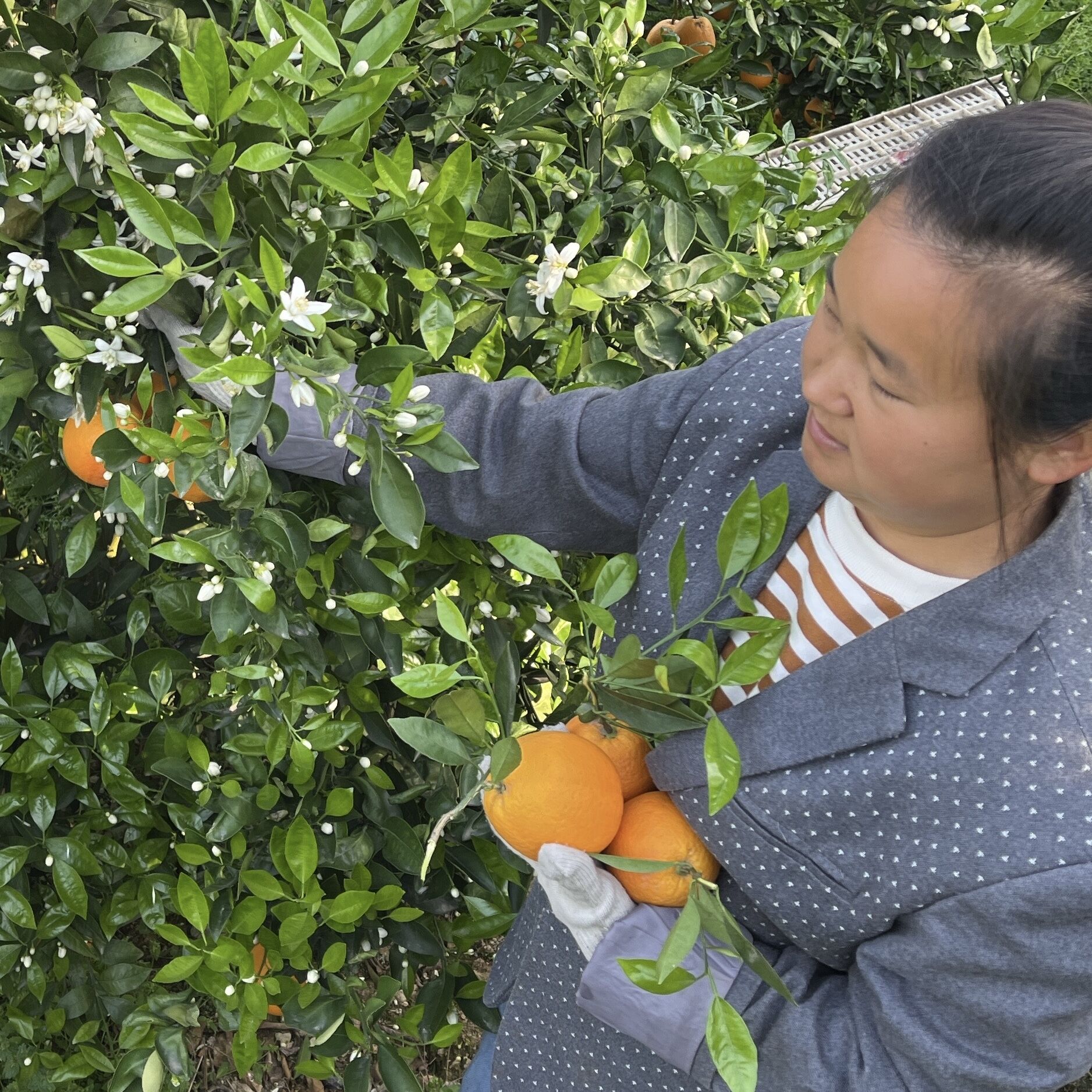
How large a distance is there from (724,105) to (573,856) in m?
1.06

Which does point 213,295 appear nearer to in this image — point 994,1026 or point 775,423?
point 775,423

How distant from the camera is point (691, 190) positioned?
1.10m

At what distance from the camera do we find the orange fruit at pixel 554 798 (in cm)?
85

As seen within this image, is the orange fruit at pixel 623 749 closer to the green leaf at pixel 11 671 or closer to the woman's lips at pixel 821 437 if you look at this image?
the woman's lips at pixel 821 437

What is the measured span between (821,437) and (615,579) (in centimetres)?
18

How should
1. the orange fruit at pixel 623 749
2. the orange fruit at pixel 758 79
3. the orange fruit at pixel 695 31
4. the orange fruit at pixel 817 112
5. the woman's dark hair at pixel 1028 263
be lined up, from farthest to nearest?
the orange fruit at pixel 817 112, the orange fruit at pixel 758 79, the orange fruit at pixel 695 31, the orange fruit at pixel 623 749, the woman's dark hair at pixel 1028 263

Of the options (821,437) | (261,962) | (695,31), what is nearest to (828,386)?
(821,437)

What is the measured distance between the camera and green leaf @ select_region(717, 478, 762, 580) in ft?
2.65

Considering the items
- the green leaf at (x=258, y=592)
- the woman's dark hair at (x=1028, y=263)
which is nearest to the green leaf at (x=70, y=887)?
the green leaf at (x=258, y=592)

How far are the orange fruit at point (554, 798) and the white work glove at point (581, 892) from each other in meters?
0.01

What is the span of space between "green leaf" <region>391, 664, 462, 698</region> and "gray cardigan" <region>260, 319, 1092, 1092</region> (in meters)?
0.22

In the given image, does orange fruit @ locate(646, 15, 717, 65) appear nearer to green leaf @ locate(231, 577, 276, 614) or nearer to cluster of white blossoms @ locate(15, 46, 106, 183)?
cluster of white blossoms @ locate(15, 46, 106, 183)

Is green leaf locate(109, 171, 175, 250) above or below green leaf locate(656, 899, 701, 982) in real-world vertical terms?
above

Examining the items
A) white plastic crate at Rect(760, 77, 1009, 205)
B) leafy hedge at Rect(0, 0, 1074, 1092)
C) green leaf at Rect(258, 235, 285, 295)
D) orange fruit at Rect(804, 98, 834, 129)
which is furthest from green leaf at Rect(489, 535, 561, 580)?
orange fruit at Rect(804, 98, 834, 129)
